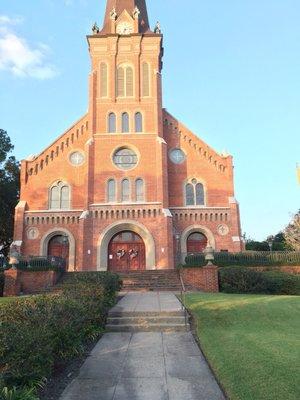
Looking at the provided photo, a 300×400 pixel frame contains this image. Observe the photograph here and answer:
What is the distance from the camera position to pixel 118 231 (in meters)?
34.6

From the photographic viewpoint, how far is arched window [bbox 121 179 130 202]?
3522 centimetres

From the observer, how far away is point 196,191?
1444 inches

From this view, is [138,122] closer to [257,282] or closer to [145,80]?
[145,80]

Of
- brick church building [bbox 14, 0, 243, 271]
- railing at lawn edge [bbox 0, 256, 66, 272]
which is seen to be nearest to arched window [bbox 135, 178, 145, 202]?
brick church building [bbox 14, 0, 243, 271]

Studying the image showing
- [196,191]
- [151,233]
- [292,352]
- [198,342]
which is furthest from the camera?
[196,191]

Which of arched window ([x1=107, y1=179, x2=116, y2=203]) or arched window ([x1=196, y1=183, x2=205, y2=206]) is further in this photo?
arched window ([x1=196, y1=183, x2=205, y2=206])

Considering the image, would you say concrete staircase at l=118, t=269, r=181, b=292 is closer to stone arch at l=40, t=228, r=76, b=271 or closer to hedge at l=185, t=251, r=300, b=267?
hedge at l=185, t=251, r=300, b=267

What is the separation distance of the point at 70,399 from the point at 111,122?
32709 mm

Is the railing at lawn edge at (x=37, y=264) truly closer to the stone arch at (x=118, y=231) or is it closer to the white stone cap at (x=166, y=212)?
the stone arch at (x=118, y=231)

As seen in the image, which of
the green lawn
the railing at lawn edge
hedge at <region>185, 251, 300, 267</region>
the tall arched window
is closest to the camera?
the green lawn

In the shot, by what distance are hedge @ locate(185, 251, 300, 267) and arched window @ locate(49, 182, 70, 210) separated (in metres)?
13.8

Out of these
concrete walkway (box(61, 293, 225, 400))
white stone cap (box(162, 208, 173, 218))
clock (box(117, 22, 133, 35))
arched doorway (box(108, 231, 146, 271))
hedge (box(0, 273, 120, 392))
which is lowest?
concrete walkway (box(61, 293, 225, 400))

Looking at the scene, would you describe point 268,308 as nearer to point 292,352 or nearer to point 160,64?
point 292,352

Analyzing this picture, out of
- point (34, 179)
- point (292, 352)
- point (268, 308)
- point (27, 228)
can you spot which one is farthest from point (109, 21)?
point (292, 352)
